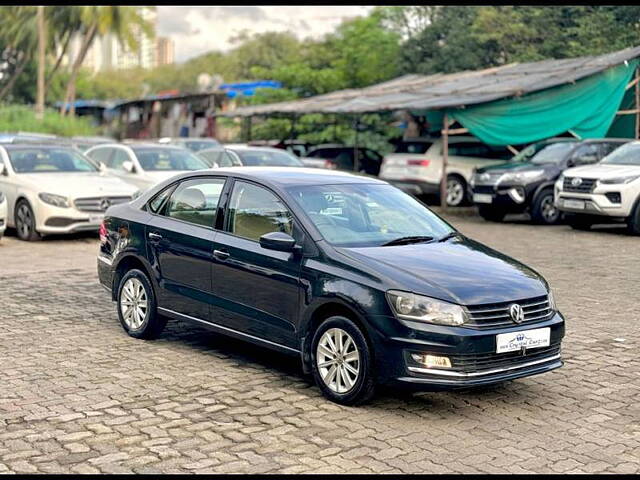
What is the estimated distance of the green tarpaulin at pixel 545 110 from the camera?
2216 centimetres

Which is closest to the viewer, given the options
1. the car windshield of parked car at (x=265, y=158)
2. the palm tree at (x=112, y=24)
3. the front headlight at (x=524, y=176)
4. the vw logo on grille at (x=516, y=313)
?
the vw logo on grille at (x=516, y=313)

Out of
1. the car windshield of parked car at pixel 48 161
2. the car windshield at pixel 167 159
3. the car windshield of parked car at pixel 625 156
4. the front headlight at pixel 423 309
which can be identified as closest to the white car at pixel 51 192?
the car windshield of parked car at pixel 48 161

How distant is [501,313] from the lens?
6.15 metres

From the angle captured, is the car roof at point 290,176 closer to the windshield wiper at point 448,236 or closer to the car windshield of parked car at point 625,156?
the windshield wiper at point 448,236

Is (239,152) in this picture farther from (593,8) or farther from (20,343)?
(593,8)

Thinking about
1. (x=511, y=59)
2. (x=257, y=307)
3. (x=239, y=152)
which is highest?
(x=511, y=59)

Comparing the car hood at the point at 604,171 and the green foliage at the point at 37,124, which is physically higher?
the green foliage at the point at 37,124

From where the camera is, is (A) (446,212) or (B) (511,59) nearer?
(A) (446,212)

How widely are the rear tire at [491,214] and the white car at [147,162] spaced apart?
6.11 metres

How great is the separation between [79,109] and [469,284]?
62.6 metres

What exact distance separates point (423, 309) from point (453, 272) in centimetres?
47

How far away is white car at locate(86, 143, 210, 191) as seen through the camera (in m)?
17.6

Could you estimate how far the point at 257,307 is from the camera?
6926 millimetres

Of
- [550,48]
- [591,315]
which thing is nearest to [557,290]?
[591,315]
